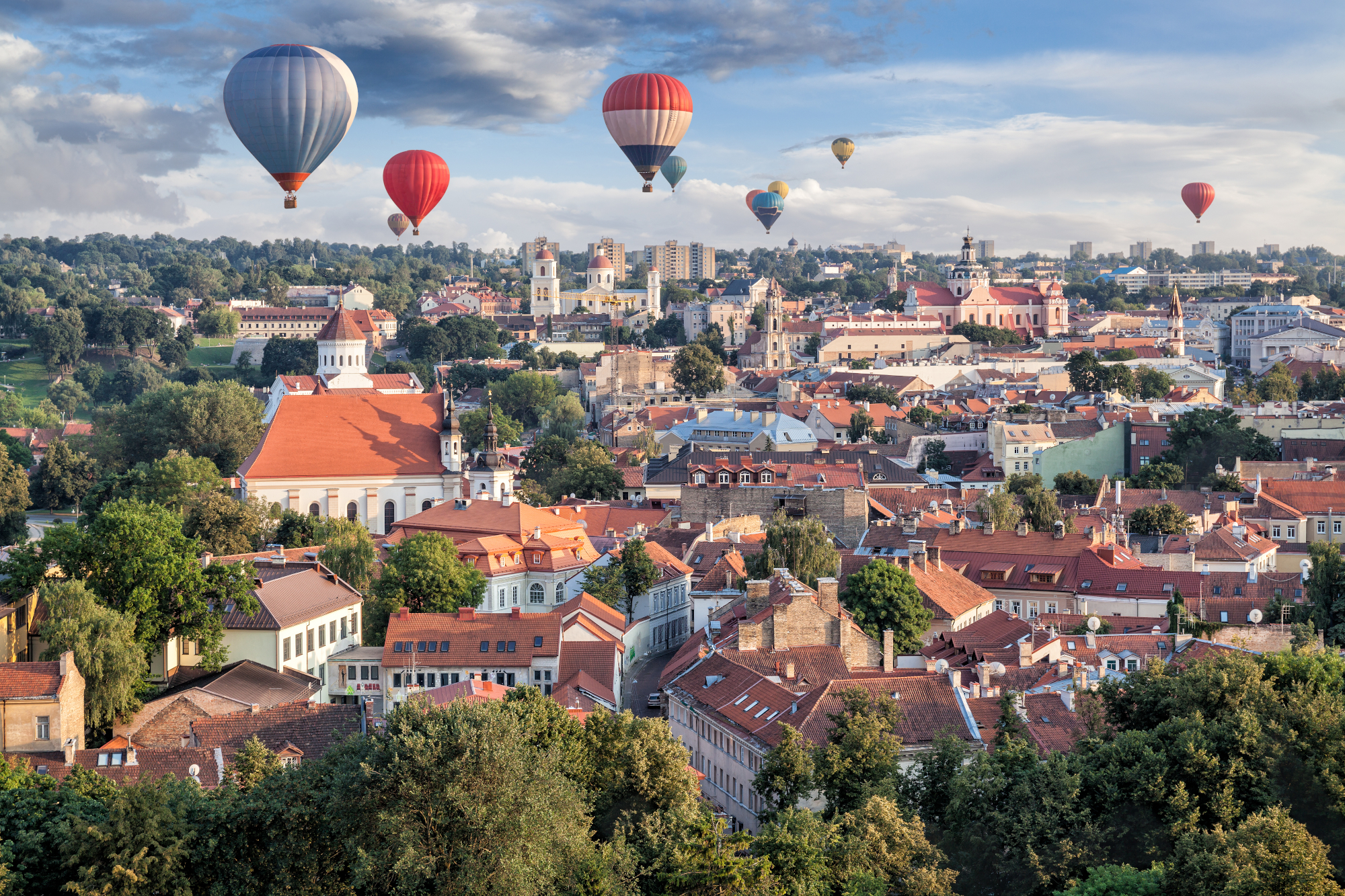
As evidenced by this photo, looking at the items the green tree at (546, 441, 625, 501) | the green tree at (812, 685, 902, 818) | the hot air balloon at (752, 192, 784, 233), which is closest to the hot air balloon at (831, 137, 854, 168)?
the hot air balloon at (752, 192, 784, 233)

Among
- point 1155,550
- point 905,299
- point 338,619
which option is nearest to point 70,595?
point 338,619

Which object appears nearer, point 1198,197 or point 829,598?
point 829,598

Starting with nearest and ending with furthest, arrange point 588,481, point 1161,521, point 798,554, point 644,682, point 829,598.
A: point 829,598 → point 644,682 → point 798,554 → point 1161,521 → point 588,481

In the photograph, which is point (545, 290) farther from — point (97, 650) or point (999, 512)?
point (97, 650)

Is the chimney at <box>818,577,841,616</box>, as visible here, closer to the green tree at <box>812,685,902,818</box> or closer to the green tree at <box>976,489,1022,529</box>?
the green tree at <box>812,685,902,818</box>

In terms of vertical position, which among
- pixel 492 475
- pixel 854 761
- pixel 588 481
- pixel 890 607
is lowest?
pixel 854 761

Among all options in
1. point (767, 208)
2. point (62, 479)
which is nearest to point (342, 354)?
point (62, 479)
